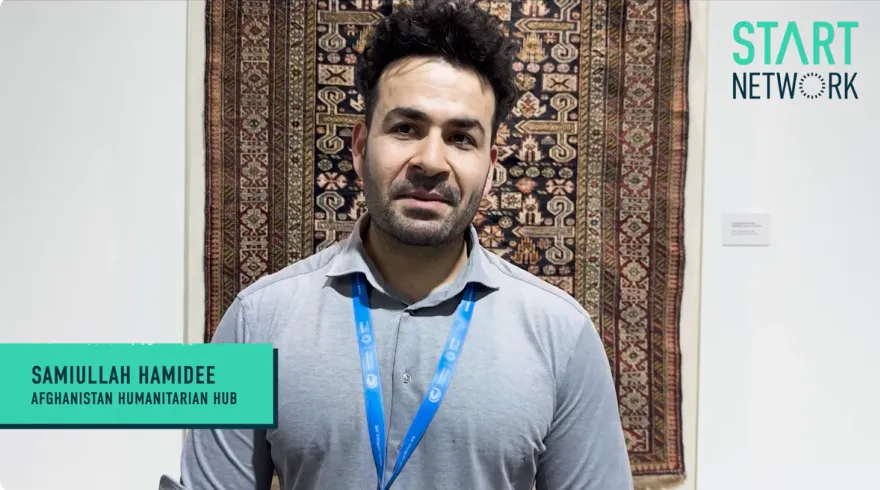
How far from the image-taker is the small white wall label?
196 cm

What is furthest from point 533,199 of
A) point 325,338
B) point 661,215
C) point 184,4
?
point 184,4

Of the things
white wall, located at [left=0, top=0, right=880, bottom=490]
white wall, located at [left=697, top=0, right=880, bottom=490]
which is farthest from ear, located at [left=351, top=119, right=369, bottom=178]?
white wall, located at [left=697, top=0, right=880, bottom=490]

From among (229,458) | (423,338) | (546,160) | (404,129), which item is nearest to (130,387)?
(229,458)

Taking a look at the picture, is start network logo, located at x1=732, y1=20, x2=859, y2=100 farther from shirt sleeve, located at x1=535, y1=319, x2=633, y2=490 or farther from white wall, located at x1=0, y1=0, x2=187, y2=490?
white wall, located at x1=0, y1=0, x2=187, y2=490

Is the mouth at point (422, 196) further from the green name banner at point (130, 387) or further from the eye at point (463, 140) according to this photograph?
the green name banner at point (130, 387)

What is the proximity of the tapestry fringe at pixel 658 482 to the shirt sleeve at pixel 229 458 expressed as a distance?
1191 mm

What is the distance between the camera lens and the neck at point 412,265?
1.18 metres

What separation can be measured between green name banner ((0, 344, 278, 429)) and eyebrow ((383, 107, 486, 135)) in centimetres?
51

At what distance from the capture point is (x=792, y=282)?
1.98m

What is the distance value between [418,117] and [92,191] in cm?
123

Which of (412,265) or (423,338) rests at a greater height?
(412,265)

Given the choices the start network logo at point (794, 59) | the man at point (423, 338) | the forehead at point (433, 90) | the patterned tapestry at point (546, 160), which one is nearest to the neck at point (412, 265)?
the man at point (423, 338)

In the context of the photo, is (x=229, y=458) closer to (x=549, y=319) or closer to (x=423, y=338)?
(x=423, y=338)

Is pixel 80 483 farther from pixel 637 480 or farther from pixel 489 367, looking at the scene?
pixel 637 480
